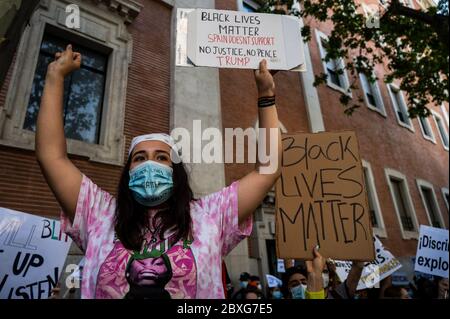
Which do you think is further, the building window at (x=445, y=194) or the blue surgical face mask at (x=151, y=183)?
the building window at (x=445, y=194)

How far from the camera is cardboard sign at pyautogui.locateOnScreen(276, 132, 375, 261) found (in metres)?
2.25

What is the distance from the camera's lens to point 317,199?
2455mm

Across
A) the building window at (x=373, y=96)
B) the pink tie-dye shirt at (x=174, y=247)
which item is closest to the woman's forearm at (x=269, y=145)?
the pink tie-dye shirt at (x=174, y=247)

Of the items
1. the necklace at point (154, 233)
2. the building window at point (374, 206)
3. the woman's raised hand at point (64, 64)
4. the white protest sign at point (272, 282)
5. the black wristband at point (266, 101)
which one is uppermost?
the building window at point (374, 206)

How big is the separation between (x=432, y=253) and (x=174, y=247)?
4.56 meters

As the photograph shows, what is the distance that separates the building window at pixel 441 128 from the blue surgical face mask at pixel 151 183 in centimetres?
2101

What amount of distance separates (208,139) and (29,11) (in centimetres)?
565

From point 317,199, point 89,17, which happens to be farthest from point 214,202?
point 89,17

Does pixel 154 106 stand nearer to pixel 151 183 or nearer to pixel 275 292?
pixel 275 292

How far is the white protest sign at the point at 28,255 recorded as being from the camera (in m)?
2.59

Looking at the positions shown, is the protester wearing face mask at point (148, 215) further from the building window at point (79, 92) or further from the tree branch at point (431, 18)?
the tree branch at point (431, 18)

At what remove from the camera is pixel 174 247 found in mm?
1352

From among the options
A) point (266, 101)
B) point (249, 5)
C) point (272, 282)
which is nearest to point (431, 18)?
point (249, 5)
